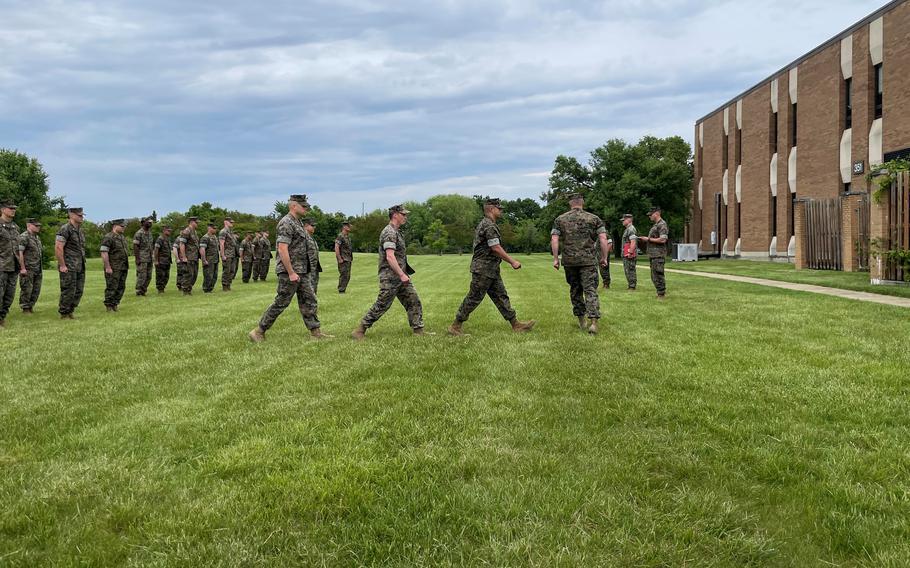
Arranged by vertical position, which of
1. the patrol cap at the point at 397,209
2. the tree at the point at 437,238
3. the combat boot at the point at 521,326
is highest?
the tree at the point at 437,238

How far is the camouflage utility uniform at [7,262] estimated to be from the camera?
10781mm

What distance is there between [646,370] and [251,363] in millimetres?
4301

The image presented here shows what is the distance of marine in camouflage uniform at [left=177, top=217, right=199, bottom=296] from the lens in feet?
57.4

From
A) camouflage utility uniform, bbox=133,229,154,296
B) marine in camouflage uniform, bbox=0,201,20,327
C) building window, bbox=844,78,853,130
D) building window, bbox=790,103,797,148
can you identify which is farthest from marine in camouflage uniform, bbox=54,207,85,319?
building window, bbox=790,103,797,148

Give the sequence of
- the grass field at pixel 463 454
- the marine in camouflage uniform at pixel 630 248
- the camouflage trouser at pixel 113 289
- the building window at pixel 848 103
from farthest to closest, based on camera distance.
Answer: the building window at pixel 848 103 < the marine in camouflage uniform at pixel 630 248 < the camouflage trouser at pixel 113 289 < the grass field at pixel 463 454

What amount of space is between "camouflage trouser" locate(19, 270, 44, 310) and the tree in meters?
80.9

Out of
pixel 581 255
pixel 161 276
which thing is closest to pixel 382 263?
Answer: pixel 581 255

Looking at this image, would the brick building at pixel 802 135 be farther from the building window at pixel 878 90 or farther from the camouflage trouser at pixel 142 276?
the camouflage trouser at pixel 142 276

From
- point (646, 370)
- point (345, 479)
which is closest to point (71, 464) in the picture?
point (345, 479)

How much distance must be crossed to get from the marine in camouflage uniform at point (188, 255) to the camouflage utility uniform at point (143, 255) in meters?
0.78

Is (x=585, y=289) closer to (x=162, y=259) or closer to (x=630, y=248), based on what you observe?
(x=630, y=248)

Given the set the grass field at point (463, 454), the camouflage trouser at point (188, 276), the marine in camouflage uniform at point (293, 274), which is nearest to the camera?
the grass field at point (463, 454)

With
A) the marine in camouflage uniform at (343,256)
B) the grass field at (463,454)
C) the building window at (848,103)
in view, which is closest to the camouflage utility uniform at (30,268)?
the grass field at (463,454)

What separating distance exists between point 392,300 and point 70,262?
7.49m
